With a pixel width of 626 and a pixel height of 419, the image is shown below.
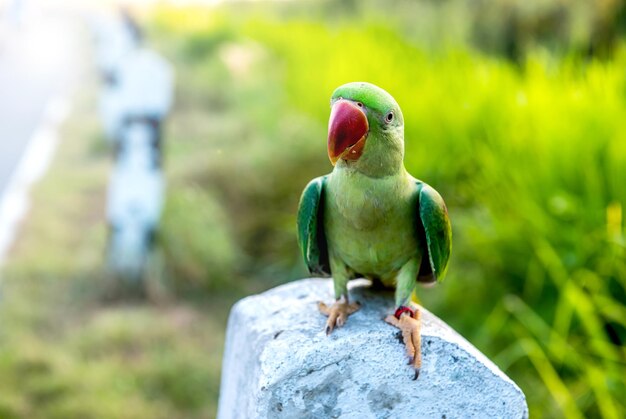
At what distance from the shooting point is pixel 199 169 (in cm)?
488

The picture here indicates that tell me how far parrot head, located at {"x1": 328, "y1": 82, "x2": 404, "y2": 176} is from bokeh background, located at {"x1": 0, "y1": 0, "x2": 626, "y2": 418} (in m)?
1.25

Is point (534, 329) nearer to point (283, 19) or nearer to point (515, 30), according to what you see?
point (515, 30)

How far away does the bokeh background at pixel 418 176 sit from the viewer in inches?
107

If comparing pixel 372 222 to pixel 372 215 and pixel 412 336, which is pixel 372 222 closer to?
pixel 372 215

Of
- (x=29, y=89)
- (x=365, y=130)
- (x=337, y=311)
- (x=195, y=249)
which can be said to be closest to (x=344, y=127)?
(x=365, y=130)

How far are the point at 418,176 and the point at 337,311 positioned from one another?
2.18 metres

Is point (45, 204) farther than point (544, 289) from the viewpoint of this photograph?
Yes

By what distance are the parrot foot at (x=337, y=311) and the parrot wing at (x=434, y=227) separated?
0.61 feet

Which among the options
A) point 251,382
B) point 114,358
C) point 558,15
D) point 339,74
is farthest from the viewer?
point 558,15

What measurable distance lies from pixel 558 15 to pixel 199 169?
365 centimetres

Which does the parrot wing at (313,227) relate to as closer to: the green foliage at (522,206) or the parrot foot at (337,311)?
the parrot foot at (337,311)

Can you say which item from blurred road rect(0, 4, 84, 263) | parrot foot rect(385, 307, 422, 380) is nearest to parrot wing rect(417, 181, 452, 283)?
parrot foot rect(385, 307, 422, 380)

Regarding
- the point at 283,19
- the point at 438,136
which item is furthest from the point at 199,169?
the point at 283,19

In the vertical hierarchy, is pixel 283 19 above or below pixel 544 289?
above
